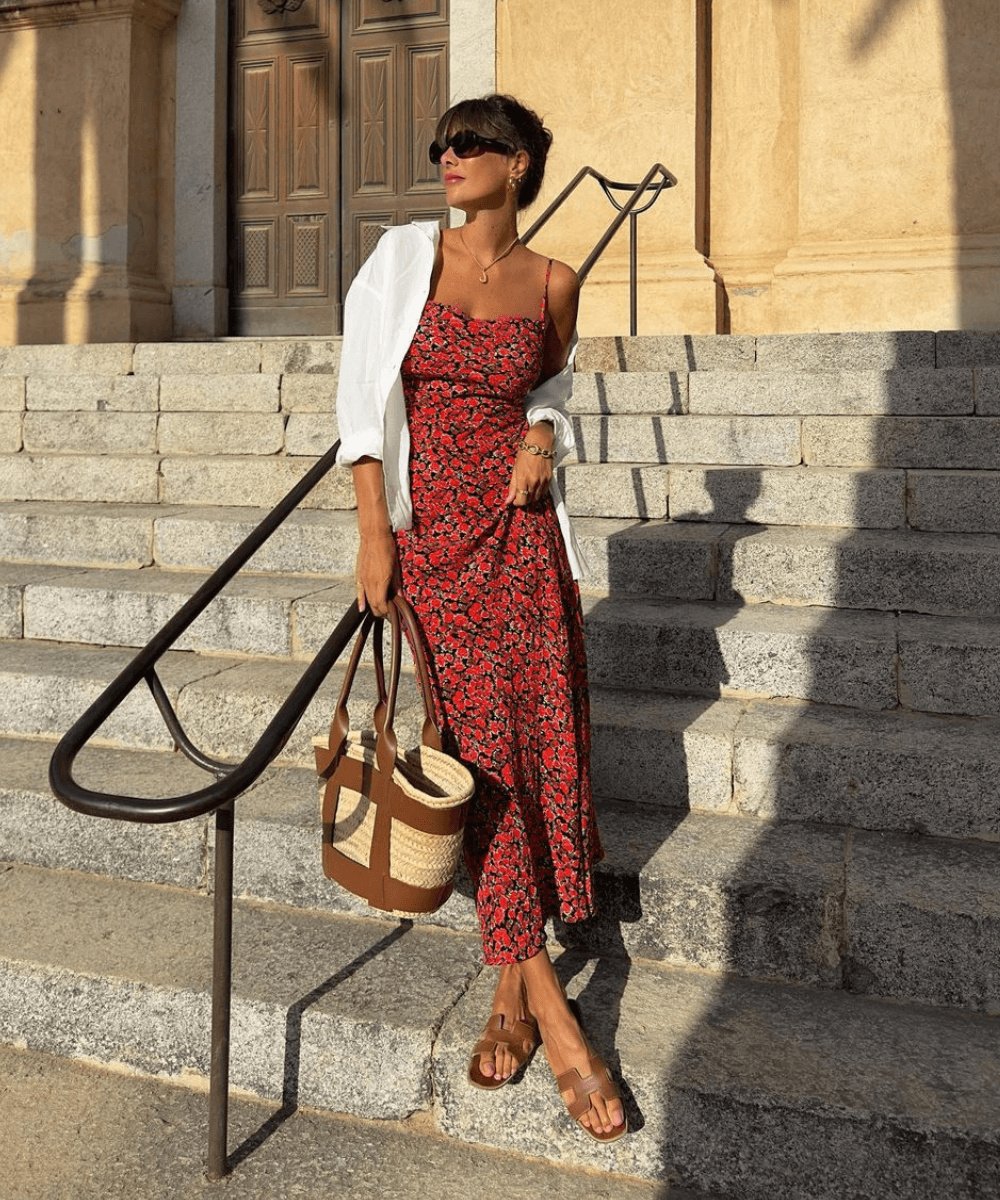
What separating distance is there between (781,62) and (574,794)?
639cm

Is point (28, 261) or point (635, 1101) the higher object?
point (28, 261)

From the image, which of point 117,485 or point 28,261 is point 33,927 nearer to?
point 117,485

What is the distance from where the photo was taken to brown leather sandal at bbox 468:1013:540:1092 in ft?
7.72

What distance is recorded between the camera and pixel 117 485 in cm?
559

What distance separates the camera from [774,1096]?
7.25 feet

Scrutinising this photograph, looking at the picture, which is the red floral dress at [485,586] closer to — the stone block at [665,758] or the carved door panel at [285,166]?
the stone block at [665,758]

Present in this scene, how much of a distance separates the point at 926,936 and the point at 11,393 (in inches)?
223

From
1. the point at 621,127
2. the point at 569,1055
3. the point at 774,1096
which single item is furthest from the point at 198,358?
the point at 774,1096

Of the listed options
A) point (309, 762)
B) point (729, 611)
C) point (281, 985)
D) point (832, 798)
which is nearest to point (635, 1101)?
point (281, 985)

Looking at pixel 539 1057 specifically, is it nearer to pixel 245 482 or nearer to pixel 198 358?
pixel 245 482

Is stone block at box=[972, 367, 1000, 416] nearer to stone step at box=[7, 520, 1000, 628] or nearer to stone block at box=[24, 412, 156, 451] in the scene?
stone step at box=[7, 520, 1000, 628]

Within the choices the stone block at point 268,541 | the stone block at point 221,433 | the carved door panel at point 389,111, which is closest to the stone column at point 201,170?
the carved door panel at point 389,111

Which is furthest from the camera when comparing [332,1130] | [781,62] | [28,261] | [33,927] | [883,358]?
[28,261]

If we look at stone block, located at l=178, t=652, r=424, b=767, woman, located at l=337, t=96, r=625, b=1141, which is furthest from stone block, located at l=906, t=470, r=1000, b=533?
woman, located at l=337, t=96, r=625, b=1141
